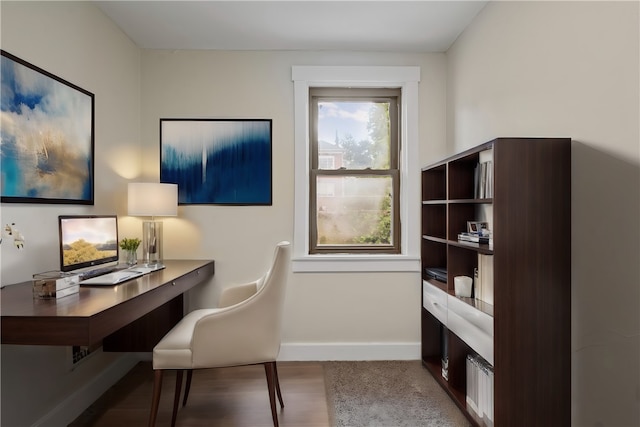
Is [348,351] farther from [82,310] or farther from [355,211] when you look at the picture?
[82,310]

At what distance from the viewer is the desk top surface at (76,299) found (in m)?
1.45

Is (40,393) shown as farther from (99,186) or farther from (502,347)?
(502,347)

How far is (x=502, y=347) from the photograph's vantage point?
1.75m

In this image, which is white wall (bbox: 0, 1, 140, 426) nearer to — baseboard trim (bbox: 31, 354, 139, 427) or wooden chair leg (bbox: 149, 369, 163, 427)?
baseboard trim (bbox: 31, 354, 139, 427)

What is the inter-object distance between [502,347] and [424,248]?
51.8 inches

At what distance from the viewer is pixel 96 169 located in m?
2.54

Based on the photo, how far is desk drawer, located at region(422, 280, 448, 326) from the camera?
2.54 meters

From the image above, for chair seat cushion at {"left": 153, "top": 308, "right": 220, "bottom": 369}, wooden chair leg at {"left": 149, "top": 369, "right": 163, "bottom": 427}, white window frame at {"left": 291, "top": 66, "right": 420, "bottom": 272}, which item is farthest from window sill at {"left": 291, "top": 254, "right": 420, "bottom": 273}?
wooden chair leg at {"left": 149, "top": 369, "right": 163, "bottom": 427}

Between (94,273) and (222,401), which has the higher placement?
(94,273)

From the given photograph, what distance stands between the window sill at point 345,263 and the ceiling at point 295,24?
1694 millimetres

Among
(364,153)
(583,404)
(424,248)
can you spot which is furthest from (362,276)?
(583,404)

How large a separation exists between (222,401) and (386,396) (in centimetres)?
105

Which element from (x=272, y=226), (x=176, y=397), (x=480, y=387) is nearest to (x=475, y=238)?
(x=480, y=387)

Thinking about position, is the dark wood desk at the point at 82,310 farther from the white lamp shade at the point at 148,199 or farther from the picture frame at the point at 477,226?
the picture frame at the point at 477,226
